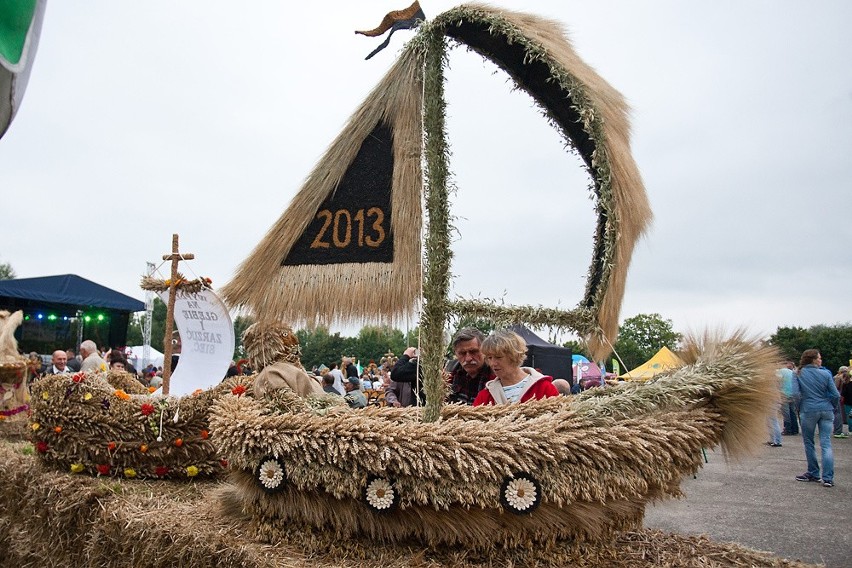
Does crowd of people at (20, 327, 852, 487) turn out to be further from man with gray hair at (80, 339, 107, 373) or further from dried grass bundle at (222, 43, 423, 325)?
dried grass bundle at (222, 43, 423, 325)

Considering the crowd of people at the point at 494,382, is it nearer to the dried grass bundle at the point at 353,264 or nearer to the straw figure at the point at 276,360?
the straw figure at the point at 276,360

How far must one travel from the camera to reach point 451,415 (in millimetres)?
3047

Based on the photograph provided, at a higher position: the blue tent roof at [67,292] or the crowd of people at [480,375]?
the blue tent roof at [67,292]

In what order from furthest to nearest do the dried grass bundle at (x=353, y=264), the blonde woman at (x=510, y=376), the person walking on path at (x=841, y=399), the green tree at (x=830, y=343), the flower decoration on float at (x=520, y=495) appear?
the green tree at (x=830, y=343) → the person walking on path at (x=841, y=399) → the blonde woman at (x=510, y=376) → the dried grass bundle at (x=353, y=264) → the flower decoration on float at (x=520, y=495)

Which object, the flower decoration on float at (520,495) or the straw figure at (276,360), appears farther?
the straw figure at (276,360)

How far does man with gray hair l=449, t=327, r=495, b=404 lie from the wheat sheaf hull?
5.89ft

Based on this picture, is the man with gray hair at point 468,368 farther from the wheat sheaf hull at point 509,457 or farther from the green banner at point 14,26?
the green banner at point 14,26

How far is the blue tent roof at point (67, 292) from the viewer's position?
16.1m

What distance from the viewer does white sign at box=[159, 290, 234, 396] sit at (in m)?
4.88

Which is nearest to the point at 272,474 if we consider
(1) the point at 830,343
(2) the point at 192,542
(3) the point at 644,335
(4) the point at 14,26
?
(2) the point at 192,542

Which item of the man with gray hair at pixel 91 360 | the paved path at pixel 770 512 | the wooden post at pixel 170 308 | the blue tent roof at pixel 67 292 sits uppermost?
the blue tent roof at pixel 67 292

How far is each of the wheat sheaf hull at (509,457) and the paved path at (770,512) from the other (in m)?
0.77

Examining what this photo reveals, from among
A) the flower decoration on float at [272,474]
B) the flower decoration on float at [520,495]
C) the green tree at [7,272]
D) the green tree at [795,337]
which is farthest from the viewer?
the green tree at [7,272]

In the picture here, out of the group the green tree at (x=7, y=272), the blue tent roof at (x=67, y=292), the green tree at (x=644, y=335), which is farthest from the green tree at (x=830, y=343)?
the green tree at (x=7, y=272)
